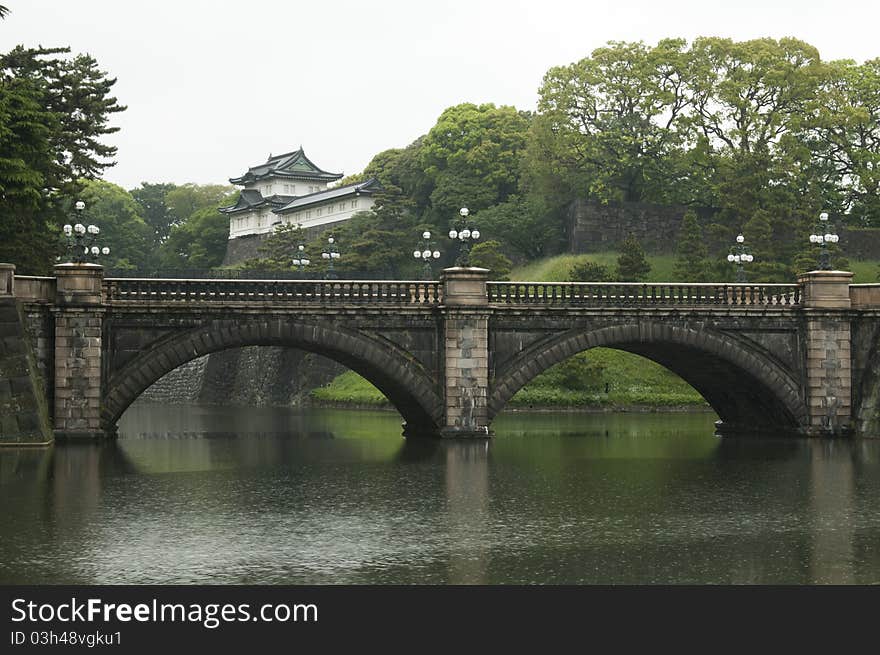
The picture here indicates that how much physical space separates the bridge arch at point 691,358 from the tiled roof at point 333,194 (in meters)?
60.6

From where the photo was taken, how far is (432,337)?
4188 cm

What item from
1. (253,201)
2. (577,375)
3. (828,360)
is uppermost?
(253,201)

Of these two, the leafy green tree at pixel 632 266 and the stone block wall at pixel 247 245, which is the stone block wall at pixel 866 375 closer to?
the leafy green tree at pixel 632 266

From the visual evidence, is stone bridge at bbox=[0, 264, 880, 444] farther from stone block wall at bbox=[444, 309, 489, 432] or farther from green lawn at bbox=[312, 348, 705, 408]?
green lawn at bbox=[312, 348, 705, 408]

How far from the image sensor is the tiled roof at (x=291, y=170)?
122m

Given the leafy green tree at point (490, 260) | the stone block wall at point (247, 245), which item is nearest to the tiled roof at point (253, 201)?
the stone block wall at point (247, 245)

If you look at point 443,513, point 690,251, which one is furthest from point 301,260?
point 443,513

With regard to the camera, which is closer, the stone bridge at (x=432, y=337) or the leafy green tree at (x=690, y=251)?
the stone bridge at (x=432, y=337)

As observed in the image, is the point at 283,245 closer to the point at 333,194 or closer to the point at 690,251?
the point at 333,194

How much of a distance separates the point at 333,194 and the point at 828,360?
2772 inches

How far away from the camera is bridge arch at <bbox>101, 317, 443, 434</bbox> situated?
130ft
